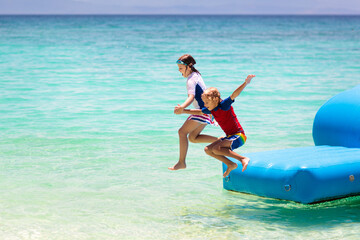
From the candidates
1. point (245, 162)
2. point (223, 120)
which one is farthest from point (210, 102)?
point (245, 162)

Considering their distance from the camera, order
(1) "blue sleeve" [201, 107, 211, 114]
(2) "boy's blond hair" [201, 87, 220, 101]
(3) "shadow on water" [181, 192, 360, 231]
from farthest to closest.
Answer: (3) "shadow on water" [181, 192, 360, 231] → (1) "blue sleeve" [201, 107, 211, 114] → (2) "boy's blond hair" [201, 87, 220, 101]

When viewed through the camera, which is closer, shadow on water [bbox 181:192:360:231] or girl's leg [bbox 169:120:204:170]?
shadow on water [bbox 181:192:360:231]

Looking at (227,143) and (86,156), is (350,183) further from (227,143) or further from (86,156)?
(86,156)

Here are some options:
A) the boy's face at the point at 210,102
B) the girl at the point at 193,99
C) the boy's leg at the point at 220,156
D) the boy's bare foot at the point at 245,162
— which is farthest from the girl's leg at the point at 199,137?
the boy's face at the point at 210,102

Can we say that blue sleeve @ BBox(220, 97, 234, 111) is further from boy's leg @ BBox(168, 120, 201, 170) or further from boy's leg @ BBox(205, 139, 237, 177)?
boy's leg @ BBox(168, 120, 201, 170)

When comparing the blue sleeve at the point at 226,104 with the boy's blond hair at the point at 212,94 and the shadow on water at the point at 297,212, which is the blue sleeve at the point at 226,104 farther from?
the shadow on water at the point at 297,212

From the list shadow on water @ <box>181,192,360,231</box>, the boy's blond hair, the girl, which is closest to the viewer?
the boy's blond hair

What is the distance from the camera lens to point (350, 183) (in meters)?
6.10

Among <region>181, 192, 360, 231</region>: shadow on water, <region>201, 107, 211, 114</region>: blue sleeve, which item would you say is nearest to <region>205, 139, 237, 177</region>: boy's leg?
<region>201, 107, 211, 114</region>: blue sleeve

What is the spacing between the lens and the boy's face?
5.59 metres

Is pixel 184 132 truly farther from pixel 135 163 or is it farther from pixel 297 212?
pixel 135 163

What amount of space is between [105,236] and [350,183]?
2.45m

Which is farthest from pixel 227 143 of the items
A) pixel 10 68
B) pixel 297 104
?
pixel 10 68

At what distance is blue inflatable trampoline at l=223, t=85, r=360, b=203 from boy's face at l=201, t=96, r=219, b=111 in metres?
0.92
